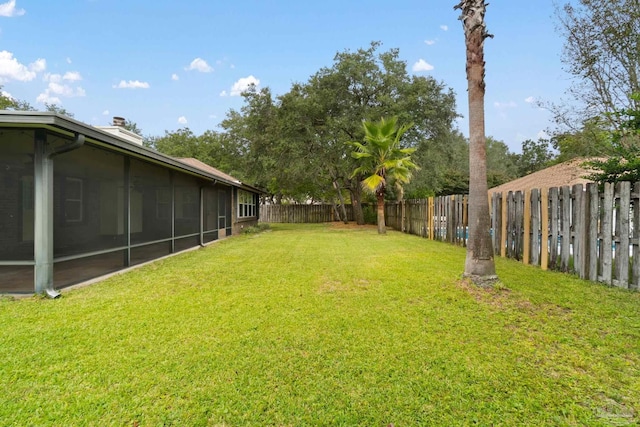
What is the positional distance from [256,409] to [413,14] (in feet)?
40.3

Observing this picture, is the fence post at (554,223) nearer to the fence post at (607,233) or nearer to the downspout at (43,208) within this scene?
the fence post at (607,233)

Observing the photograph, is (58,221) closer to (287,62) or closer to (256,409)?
(256,409)

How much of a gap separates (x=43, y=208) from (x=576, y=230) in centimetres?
831

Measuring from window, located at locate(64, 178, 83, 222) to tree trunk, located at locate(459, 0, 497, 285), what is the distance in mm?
7158

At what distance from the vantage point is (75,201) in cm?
636

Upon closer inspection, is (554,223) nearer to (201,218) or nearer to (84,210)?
(84,210)

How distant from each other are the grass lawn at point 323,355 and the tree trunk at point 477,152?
1.47ft

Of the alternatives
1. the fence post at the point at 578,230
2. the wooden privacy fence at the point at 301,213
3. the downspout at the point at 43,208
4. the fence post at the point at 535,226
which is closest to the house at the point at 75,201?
the downspout at the point at 43,208

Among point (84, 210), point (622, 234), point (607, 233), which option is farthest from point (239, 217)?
point (622, 234)

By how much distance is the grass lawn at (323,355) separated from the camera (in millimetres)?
2025

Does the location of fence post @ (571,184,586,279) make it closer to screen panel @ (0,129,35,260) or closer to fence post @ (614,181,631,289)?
fence post @ (614,181,631,289)

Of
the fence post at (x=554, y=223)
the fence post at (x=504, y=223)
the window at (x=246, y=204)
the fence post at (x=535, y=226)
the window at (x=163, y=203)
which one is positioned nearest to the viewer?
the fence post at (x=554, y=223)

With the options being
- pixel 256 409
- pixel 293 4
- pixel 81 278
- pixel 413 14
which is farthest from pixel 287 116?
pixel 256 409

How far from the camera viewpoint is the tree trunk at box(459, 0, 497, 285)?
4863mm
